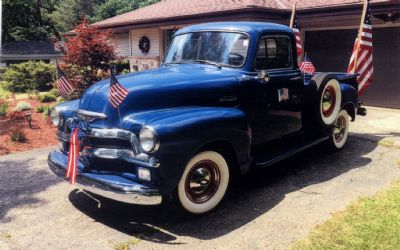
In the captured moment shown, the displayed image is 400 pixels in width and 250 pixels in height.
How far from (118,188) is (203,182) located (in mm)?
1063

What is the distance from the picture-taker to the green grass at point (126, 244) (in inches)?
154

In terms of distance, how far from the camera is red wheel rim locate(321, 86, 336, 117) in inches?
249

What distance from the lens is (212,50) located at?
5.38 m

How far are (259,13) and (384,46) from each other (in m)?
3.83

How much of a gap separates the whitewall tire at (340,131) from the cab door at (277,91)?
1306 mm

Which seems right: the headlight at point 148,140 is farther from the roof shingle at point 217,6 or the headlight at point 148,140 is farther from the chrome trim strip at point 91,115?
the roof shingle at point 217,6

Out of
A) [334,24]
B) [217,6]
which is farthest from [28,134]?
[334,24]

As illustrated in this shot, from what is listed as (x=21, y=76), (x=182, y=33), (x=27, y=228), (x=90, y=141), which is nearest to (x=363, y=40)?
(x=182, y=33)

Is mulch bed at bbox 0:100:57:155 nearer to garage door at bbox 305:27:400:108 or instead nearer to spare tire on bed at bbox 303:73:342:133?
spare tire on bed at bbox 303:73:342:133

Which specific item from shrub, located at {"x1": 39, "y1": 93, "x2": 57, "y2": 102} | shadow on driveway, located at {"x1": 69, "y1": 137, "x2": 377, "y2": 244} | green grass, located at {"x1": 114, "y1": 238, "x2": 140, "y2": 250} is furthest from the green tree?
green grass, located at {"x1": 114, "y1": 238, "x2": 140, "y2": 250}

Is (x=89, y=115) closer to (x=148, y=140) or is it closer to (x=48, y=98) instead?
(x=148, y=140)

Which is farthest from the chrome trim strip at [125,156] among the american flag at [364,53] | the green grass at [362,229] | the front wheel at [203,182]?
the american flag at [364,53]

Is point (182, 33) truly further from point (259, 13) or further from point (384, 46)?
point (384, 46)

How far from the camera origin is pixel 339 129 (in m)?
7.12
